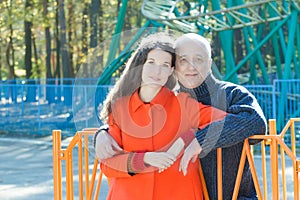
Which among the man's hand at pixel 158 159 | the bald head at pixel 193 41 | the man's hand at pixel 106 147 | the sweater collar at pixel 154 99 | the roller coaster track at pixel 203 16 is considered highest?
the roller coaster track at pixel 203 16

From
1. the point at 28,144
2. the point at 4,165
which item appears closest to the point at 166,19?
the point at 28,144

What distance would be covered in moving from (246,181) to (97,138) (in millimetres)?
895

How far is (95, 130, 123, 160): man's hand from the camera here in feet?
11.6

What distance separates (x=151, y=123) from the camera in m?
3.51

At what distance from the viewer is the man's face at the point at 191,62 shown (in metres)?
3.55

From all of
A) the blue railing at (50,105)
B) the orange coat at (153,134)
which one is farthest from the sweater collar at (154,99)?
the blue railing at (50,105)

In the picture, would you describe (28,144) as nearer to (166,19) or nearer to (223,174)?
(166,19)

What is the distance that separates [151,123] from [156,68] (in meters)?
0.27

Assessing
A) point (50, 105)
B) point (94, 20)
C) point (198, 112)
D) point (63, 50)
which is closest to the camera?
point (198, 112)

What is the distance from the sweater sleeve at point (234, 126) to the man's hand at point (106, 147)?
416mm

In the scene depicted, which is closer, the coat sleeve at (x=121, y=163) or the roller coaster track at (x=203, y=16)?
the coat sleeve at (x=121, y=163)

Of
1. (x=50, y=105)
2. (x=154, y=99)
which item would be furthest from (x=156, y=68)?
(x=50, y=105)

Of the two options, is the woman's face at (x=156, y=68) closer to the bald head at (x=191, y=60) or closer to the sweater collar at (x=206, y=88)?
the bald head at (x=191, y=60)

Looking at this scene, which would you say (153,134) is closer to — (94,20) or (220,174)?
(220,174)
